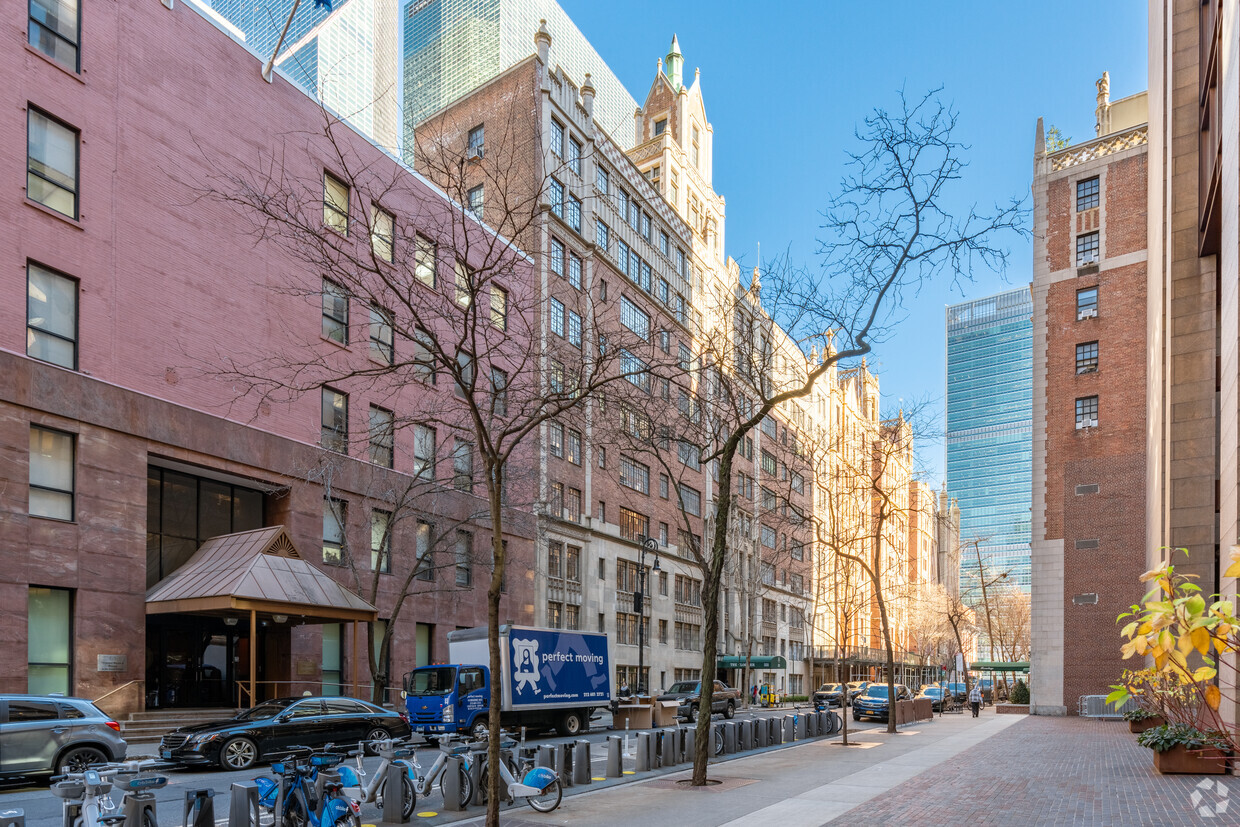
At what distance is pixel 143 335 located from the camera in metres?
27.0

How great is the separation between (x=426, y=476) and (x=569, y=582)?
15.6m

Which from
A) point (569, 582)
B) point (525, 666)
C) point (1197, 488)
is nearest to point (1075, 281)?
point (1197, 488)

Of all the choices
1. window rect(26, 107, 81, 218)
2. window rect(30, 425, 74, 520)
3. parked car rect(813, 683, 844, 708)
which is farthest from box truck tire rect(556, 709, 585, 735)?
parked car rect(813, 683, 844, 708)

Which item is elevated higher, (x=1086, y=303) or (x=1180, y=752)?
(x=1086, y=303)

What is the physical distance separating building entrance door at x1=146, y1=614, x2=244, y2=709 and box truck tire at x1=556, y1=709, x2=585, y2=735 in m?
10.7

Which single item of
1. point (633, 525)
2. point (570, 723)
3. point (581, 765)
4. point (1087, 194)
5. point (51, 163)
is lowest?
point (570, 723)

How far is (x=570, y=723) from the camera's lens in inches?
1154

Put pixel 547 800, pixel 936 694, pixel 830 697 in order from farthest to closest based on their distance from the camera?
pixel 936 694
pixel 830 697
pixel 547 800

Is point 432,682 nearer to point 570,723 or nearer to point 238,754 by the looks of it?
point 570,723

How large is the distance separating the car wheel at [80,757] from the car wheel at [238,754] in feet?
7.29

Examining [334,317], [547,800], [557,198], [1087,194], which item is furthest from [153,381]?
[1087,194]

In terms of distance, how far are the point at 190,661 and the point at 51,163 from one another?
49.9ft

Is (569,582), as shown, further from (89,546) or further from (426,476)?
(89,546)

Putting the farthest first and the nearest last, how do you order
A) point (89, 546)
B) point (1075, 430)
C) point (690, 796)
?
point (1075, 430) → point (89, 546) → point (690, 796)
